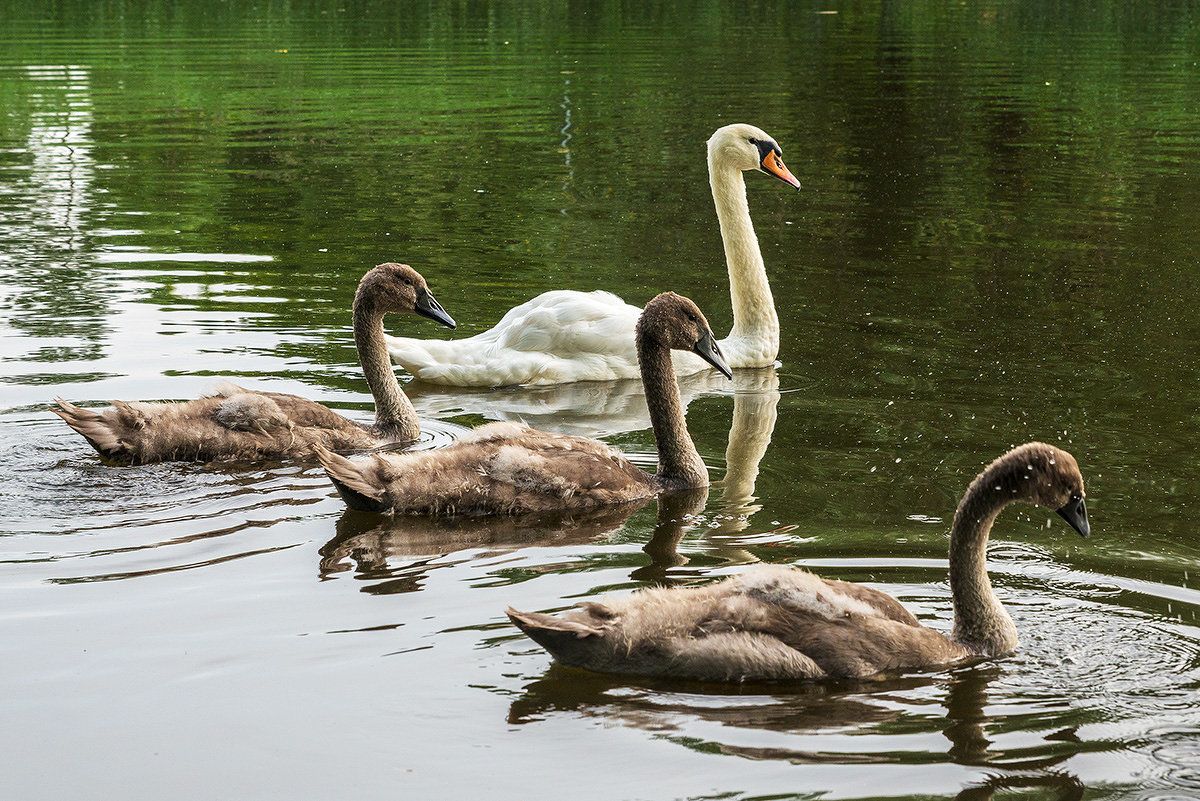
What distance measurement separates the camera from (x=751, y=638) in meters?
5.74

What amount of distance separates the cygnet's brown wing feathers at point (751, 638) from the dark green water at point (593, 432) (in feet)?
0.35

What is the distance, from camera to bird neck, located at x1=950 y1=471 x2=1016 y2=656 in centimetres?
601

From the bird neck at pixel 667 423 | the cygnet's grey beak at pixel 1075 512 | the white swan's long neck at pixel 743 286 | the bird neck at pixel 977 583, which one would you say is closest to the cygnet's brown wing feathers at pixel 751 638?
the bird neck at pixel 977 583

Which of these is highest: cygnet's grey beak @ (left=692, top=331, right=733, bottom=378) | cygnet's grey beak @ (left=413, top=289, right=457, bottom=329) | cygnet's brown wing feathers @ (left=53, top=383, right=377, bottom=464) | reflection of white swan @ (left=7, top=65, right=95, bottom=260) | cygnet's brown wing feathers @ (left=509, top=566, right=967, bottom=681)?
reflection of white swan @ (left=7, top=65, right=95, bottom=260)

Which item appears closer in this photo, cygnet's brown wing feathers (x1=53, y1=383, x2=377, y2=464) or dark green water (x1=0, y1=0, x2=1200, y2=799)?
dark green water (x1=0, y1=0, x2=1200, y2=799)

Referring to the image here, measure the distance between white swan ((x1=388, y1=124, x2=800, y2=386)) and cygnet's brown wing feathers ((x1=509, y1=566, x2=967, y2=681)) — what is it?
5380 mm

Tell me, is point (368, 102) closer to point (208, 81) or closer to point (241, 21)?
point (208, 81)

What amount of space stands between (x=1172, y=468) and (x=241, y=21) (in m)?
36.4

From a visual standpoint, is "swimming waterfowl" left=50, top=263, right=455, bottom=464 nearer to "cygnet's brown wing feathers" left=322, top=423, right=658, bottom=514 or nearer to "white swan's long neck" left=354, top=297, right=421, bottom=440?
"white swan's long neck" left=354, top=297, right=421, bottom=440

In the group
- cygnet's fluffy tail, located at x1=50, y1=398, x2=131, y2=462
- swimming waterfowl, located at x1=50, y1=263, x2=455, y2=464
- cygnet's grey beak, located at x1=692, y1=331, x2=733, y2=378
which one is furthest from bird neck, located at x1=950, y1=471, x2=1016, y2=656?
cygnet's fluffy tail, located at x1=50, y1=398, x2=131, y2=462

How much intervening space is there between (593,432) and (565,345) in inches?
58.2

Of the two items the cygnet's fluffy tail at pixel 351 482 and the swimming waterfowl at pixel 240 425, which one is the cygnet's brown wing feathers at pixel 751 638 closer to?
the cygnet's fluffy tail at pixel 351 482

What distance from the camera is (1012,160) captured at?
2095cm

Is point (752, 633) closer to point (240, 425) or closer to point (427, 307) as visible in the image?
point (240, 425)
